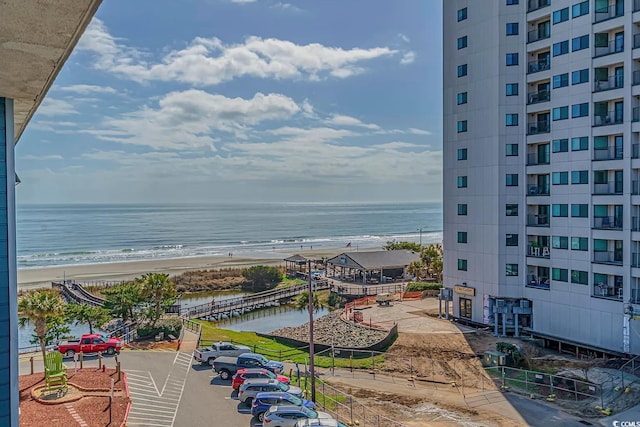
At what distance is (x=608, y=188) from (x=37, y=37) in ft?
123

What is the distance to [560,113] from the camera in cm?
3781

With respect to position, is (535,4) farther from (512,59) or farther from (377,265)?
(377,265)

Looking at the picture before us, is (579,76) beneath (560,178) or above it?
above

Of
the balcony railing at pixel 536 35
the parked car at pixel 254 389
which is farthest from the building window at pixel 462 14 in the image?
the parked car at pixel 254 389

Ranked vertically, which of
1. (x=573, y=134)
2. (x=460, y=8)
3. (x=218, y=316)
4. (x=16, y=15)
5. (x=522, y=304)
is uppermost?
(x=460, y=8)

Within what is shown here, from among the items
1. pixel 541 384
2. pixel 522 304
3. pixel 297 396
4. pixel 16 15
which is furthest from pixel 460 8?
pixel 16 15

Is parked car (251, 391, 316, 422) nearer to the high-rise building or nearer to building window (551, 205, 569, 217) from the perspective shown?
the high-rise building

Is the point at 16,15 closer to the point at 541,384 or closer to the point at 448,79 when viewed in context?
the point at 541,384

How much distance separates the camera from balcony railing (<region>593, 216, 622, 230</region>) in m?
34.2

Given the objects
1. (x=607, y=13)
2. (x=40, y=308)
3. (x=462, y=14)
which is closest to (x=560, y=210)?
(x=607, y=13)

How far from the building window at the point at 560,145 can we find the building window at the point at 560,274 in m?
8.98

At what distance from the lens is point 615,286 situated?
34.2m

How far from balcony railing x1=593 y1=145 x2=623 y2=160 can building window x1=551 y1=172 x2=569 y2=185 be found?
8.25 feet

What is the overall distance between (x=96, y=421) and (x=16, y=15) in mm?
18982
